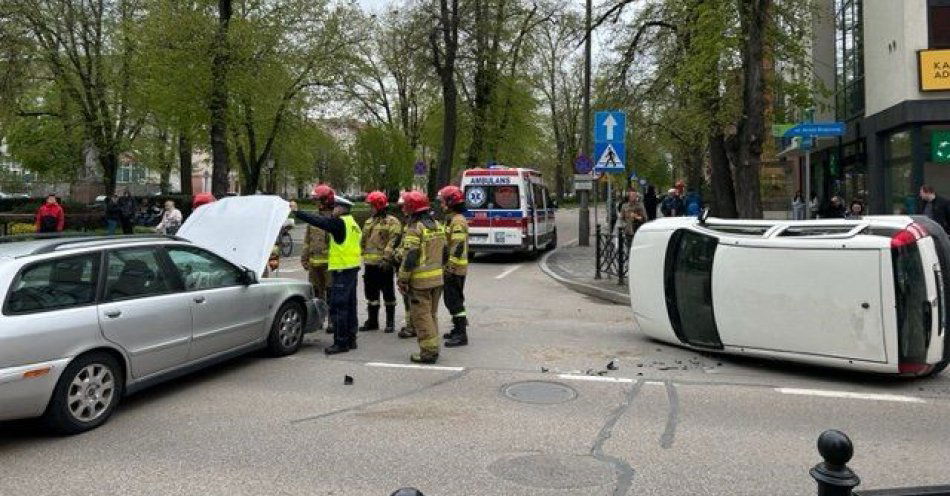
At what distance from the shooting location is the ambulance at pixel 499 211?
18.4 meters

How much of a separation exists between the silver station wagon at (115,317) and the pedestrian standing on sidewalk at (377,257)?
1.43m

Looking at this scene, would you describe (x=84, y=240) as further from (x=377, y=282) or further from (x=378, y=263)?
(x=377, y=282)

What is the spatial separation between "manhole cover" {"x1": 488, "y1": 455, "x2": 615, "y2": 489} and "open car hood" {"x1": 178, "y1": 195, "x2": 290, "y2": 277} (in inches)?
152

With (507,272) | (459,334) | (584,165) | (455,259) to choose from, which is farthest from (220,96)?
(459,334)

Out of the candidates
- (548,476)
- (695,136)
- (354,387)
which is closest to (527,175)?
(695,136)

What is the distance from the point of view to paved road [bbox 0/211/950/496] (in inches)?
167

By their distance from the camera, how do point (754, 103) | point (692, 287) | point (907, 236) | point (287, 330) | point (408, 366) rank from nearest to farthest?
point (907, 236) → point (408, 366) → point (692, 287) → point (287, 330) → point (754, 103)

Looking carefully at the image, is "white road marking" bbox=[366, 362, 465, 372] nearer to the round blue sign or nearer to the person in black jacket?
the person in black jacket

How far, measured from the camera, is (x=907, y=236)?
5.93 m

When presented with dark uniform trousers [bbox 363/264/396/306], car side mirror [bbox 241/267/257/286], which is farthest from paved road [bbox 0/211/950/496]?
dark uniform trousers [bbox 363/264/396/306]

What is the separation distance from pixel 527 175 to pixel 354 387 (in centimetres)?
1343

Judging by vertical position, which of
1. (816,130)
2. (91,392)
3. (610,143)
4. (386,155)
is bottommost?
(91,392)

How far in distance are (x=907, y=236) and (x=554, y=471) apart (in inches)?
146

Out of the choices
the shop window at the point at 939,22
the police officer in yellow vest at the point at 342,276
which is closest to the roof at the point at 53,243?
the police officer in yellow vest at the point at 342,276
